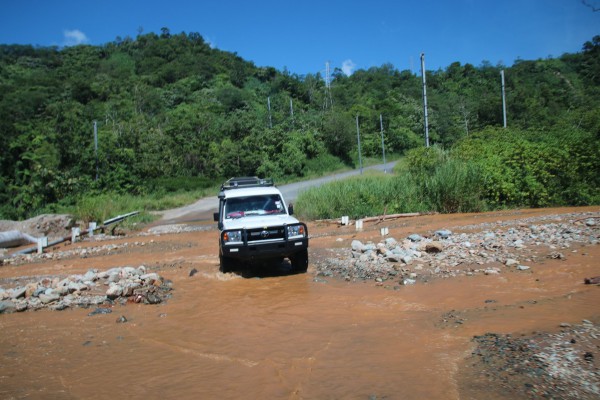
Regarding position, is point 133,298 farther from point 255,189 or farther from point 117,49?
point 117,49

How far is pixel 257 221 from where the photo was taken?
9.74m

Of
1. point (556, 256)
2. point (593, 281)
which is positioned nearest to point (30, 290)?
point (593, 281)

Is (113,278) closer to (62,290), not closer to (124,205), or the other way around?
(62,290)

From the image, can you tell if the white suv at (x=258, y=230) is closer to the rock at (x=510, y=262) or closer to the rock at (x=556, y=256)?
the rock at (x=510, y=262)

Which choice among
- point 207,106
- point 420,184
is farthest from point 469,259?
point 207,106

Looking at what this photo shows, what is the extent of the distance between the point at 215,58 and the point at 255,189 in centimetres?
8147

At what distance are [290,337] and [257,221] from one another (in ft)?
12.8

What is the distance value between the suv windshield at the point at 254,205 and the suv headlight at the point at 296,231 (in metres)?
1.35

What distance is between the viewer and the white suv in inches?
364

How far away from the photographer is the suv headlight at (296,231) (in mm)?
9398

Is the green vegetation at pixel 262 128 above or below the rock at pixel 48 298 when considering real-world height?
above

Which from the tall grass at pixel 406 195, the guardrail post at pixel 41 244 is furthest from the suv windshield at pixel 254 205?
the guardrail post at pixel 41 244

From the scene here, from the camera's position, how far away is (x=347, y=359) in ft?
17.1

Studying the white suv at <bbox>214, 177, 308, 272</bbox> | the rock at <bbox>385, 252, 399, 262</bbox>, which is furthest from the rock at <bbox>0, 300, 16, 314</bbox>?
the rock at <bbox>385, 252, 399, 262</bbox>
